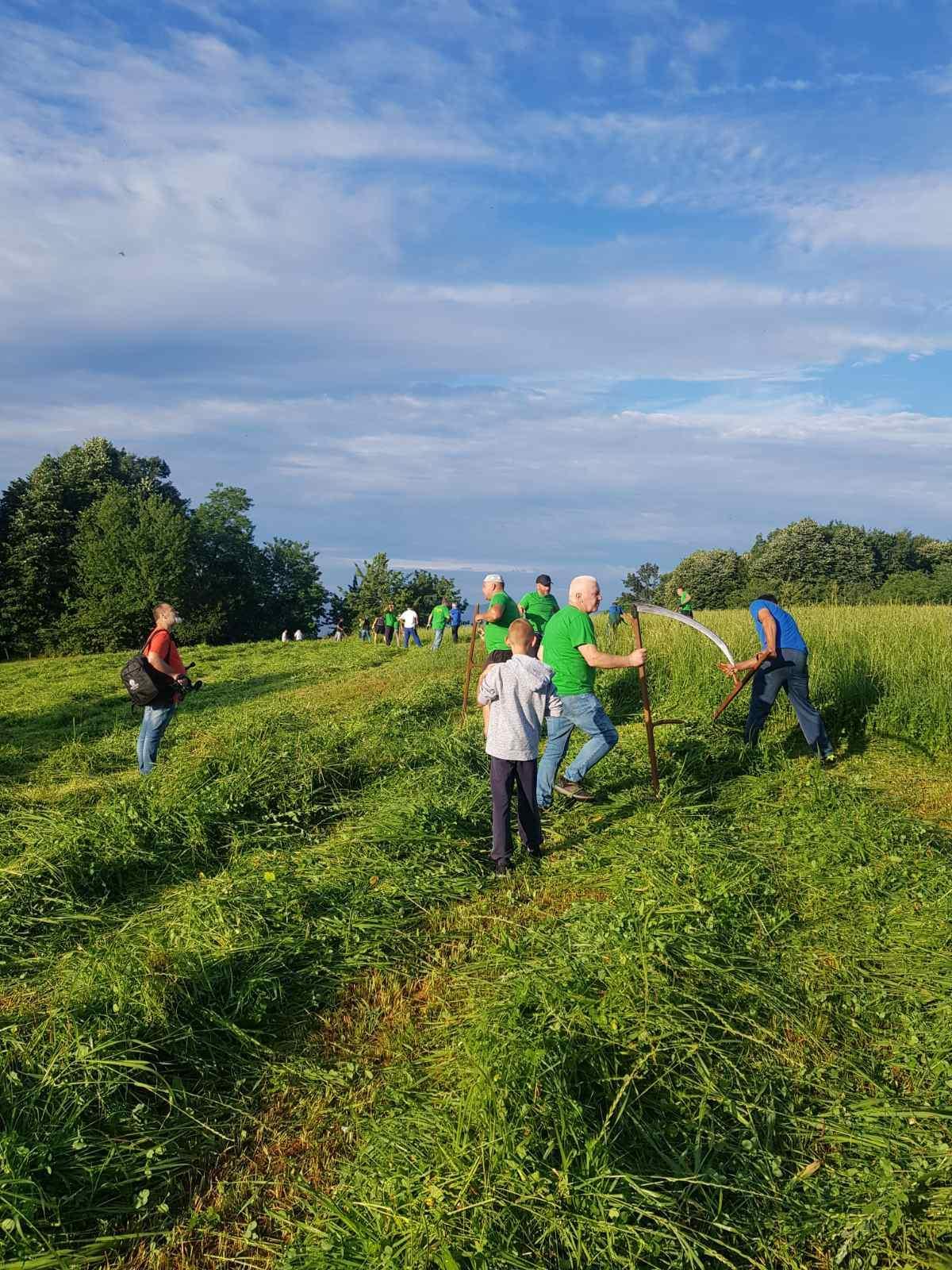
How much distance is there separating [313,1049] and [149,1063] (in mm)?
785

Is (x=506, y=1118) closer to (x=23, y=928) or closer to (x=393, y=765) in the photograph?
(x=23, y=928)

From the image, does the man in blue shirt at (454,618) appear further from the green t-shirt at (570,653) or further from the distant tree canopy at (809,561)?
the distant tree canopy at (809,561)

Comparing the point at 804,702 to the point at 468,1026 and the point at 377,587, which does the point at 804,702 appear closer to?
the point at 468,1026

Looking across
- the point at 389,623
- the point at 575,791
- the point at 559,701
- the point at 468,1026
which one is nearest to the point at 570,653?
the point at 559,701

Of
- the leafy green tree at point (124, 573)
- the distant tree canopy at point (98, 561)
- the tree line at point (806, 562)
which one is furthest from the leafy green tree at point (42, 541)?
the tree line at point (806, 562)

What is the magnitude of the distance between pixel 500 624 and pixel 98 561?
36063 mm

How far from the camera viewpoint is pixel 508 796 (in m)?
6.35

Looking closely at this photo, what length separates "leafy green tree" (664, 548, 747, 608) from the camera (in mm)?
68812

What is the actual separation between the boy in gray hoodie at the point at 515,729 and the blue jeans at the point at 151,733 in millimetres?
4608

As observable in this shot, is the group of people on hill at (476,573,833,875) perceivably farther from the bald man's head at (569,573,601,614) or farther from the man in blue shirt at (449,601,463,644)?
the man in blue shirt at (449,601,463,644)

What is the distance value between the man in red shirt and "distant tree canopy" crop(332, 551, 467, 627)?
36.8 metres

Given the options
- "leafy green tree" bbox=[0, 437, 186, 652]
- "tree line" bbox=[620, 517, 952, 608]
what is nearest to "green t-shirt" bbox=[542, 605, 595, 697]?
"leafy green tree" bbox=[0, 437, 186, 652]

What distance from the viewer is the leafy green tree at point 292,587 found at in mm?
64625

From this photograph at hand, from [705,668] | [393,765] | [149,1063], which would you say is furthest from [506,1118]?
[705,668]
